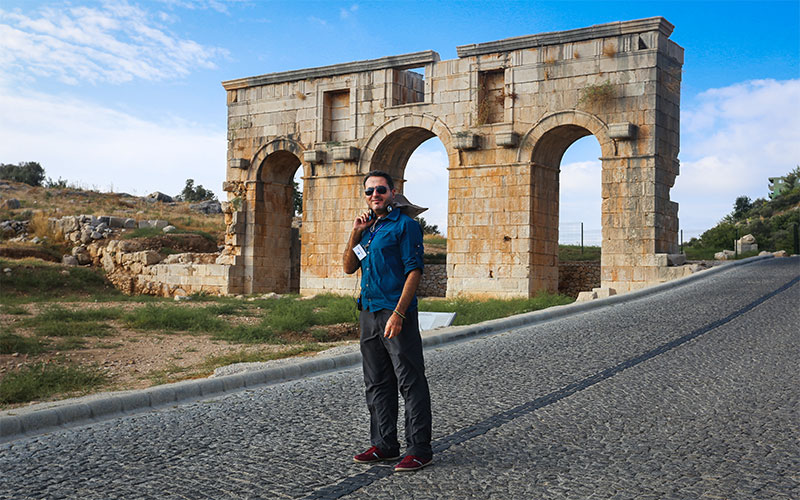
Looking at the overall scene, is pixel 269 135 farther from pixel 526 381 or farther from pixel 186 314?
pixel 526 381

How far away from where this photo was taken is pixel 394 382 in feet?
15.4

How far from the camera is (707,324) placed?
33.1 feet

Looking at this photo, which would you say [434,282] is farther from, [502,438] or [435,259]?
[502,438]

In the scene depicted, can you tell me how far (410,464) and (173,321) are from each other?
33.4ft

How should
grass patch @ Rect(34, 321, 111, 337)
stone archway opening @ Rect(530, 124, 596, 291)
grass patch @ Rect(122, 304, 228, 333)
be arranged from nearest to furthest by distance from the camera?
grass patch @ Rect(34, 321, 111, 337), grass patch @ Rect(122, 304, 228, 333), stone archway opening @ Rect(530, 124, 596, 291)

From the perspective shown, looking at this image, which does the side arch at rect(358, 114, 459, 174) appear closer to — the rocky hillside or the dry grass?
the rocky hillside

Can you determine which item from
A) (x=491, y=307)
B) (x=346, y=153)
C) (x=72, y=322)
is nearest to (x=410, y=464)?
(x=72, y=322)

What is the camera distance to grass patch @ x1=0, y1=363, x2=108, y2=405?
7535 millimetres

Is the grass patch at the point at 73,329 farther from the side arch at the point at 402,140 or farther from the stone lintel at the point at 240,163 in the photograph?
the stone lintel at the point at 240,163

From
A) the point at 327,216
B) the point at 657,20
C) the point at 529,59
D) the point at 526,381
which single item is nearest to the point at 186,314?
the point at 327,216

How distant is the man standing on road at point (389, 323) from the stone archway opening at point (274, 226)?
1750 cm

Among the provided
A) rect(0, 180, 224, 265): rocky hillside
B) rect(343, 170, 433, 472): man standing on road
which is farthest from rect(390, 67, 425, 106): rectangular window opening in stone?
rect(343, 170, 433, 472): man standing on road

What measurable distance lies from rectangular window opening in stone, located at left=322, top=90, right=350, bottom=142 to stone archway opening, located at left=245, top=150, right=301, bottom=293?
4.98 ft

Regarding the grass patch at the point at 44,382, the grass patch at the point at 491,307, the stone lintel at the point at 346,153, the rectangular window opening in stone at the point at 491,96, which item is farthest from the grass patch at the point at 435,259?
the grass patch at the point at 44,382
